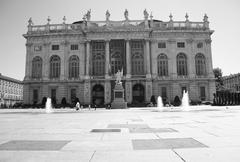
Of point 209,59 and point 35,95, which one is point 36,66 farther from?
point 209,59

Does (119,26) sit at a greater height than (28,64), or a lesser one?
greater

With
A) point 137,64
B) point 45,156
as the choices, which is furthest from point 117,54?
point 45,156

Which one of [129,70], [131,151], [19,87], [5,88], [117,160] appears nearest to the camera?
[117,160]

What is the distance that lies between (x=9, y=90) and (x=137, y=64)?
6333cm

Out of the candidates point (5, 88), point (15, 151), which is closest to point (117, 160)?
point (15, 151)

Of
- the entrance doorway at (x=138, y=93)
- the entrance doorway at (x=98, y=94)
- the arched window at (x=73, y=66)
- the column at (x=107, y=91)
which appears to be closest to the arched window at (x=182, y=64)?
the entrance doorway at (x=138, y=93)

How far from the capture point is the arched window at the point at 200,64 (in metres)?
59.2

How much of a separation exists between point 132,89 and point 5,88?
195ft

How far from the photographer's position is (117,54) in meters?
58.7

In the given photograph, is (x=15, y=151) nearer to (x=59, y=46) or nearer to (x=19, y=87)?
(x=59, y=46)

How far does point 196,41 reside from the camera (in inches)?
2344

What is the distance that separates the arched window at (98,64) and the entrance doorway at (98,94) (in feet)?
11.4

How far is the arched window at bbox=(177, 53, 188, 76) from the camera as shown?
58688 mm

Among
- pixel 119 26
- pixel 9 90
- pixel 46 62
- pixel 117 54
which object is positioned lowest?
pixel 9 90
